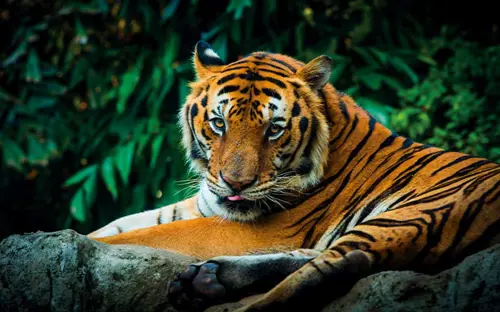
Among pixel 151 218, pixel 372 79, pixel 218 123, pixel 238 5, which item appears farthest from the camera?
pixel 372 79

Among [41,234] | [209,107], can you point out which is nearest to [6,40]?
[209,107]

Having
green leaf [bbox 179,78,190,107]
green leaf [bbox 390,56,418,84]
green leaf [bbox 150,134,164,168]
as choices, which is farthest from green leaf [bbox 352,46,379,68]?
green leaf [bbox 150,134,164,168]

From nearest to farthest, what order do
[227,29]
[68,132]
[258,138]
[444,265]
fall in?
[444,265], [258,138], [227,29], [68,132]

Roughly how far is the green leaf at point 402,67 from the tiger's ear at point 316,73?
2903 millimetres

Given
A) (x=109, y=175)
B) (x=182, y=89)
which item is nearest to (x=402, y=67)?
(x=182, y=89)

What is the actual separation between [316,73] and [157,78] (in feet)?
11.7

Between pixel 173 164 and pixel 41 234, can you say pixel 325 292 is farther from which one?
pixel 173 164

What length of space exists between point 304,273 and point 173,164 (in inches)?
177

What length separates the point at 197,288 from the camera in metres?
2.69

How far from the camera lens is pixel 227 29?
675 centimetres

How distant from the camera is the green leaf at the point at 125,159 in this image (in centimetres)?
688

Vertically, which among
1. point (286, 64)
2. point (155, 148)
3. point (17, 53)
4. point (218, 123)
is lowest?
point (155, 148)

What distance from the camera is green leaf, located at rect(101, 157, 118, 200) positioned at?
6.85m

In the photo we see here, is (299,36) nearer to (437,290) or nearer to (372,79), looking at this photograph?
(372,79)
